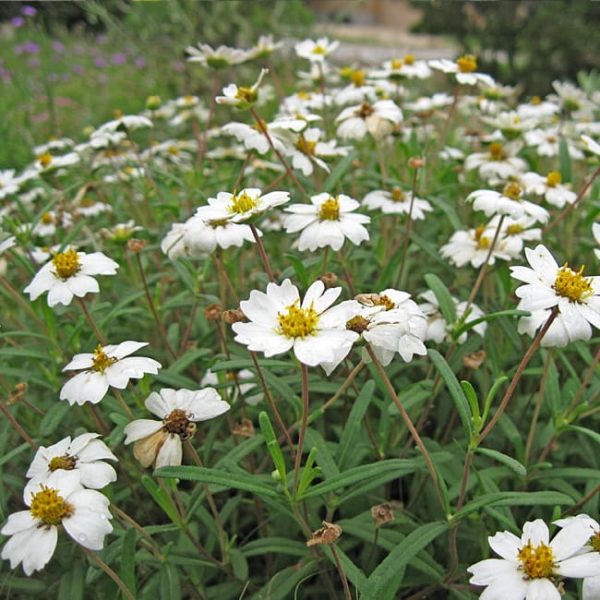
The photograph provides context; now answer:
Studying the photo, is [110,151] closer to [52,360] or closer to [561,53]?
[52,360]

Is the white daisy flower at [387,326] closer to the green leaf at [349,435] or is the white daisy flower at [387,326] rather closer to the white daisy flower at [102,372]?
the green leaf at [349,435]

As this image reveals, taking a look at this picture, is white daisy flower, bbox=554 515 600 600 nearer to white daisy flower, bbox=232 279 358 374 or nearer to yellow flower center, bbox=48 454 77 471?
white daisy flower, bbox=232 279 358 374

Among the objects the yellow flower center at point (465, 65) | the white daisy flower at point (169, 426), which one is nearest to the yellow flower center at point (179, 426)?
the white daisy flower at point (169, 426)

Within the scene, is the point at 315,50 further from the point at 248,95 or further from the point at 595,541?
the point at 595,541

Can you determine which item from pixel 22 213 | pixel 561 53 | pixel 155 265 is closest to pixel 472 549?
pixel 155 265

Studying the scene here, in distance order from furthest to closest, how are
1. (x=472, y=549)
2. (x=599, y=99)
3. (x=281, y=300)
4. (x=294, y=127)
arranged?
(x=599, y=99), (x=294, y=127), (x=472, y=549), (x=281, y=300)

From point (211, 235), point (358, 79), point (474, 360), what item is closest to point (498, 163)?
point (358, 79)

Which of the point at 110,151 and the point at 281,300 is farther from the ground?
the point at 281,300
